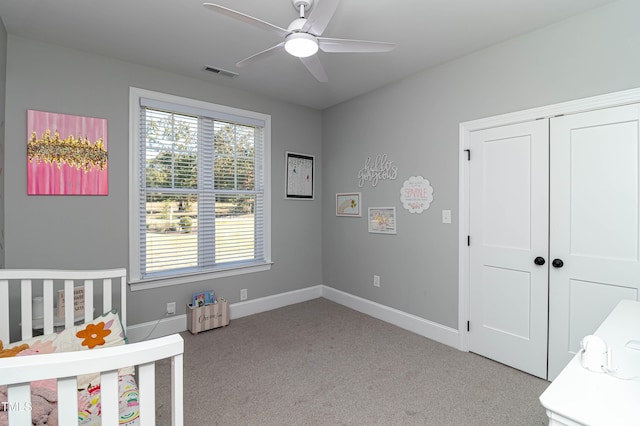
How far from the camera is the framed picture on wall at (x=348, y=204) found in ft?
12.6

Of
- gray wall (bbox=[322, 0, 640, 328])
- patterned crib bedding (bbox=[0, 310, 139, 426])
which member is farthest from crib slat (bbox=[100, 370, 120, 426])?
gray wall (bbox=[322, 0, 640, 328])

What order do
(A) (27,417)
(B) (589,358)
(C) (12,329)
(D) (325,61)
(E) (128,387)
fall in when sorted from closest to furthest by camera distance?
1. (A) (27,417)
2. (B) (589,358)
3. (E) (128,387)
4. (C) (12,329)
5. (D) (325,61)

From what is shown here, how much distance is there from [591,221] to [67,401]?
115 inches

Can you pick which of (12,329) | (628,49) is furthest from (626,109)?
(12,329)

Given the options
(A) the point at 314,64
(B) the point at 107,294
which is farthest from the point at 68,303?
(A) the point at 314,64

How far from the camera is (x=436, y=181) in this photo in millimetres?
3016

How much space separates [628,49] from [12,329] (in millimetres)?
4745

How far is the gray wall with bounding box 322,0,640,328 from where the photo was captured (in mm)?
2107

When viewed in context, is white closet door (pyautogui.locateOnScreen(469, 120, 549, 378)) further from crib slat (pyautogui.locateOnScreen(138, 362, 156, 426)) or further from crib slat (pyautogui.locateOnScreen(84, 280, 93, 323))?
crib slat (pyautogui.locateOnScreen(84, 280, 93, 323))

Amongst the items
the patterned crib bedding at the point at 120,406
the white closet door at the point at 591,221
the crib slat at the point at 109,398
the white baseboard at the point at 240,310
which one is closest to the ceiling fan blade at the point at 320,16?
the crib slat at the point at 109,398

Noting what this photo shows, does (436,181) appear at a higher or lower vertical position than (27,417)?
higher

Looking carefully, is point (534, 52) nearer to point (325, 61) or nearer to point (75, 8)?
point (325, 61)

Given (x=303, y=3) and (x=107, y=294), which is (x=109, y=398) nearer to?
(x=107, y=294)

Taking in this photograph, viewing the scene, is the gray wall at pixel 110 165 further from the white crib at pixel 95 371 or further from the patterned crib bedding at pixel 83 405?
the white crib at pixel 95 371
